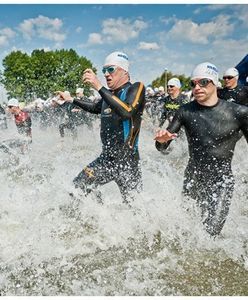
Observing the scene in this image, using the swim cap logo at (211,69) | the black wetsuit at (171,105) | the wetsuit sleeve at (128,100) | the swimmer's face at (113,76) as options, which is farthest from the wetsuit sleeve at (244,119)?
the black wetsuit at (171,105)

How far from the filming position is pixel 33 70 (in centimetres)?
6544

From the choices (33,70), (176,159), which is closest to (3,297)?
(176,159)

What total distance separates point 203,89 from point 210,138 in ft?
1.58

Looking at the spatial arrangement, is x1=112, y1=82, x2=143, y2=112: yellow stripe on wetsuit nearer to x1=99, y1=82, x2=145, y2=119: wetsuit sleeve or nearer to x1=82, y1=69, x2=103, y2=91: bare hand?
x1=99, y1=82, x2=145, y2=119: wetsuit sleeve

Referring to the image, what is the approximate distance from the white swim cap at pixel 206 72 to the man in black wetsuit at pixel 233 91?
3.23 meters

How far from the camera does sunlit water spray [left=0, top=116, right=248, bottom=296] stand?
362cm

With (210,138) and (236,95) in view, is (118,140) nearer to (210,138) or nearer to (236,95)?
(210,138)

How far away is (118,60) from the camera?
462cm

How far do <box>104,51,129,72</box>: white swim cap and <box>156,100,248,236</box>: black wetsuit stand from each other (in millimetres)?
902

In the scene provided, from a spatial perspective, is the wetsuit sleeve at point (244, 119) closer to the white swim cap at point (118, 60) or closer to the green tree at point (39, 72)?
the white swim cap at point (118, 60)

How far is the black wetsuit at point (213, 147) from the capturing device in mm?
4035

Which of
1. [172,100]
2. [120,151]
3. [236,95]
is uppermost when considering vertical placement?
[172,100]

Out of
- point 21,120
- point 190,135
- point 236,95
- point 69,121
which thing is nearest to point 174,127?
point 190,135

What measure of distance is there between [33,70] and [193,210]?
211 feet
